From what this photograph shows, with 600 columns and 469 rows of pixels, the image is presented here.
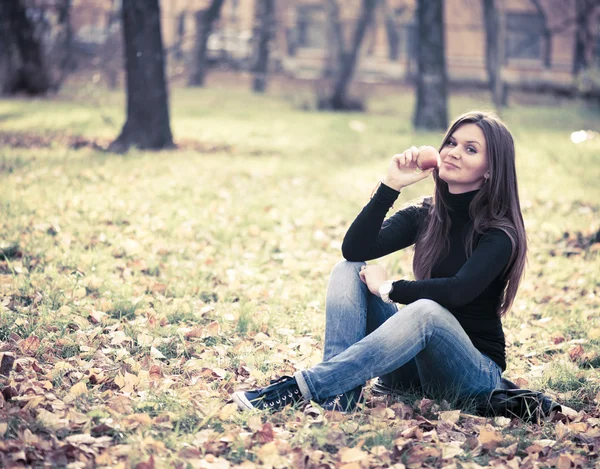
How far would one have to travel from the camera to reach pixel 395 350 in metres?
3.28

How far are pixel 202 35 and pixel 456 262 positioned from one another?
20.2 m

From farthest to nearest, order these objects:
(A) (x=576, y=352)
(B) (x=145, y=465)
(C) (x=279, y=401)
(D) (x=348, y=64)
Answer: (D) (x=348, y=64)
(A) (x=576, y=352)
(C) (x=279, y=401)
(B) (x=145, y=465)

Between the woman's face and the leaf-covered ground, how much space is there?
3.42 ft

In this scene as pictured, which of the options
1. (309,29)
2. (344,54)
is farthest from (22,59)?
(309,29)

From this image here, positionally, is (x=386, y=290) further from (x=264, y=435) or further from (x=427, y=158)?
Answer: (x=264, y=435)

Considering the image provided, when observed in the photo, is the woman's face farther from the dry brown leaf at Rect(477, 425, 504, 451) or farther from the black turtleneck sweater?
the dry brown leaf at Rect(477, 425, 504, 451)

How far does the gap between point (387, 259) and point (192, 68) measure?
20.4 m

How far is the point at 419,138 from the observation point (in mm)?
13883

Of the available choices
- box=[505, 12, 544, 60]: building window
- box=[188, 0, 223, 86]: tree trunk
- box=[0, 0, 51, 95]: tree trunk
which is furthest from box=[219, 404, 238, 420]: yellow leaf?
box=[505, 12, 544, 60]: building window

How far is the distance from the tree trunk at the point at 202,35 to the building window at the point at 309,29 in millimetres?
7317

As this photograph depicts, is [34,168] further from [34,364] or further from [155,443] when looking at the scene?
[155,443]

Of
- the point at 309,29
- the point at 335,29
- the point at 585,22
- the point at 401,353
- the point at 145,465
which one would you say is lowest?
the point at 145,465

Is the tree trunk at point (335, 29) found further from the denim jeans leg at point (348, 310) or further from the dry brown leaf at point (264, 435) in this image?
the dry brown leaf at point (264, 435)

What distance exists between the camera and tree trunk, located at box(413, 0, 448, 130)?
14.5 m
